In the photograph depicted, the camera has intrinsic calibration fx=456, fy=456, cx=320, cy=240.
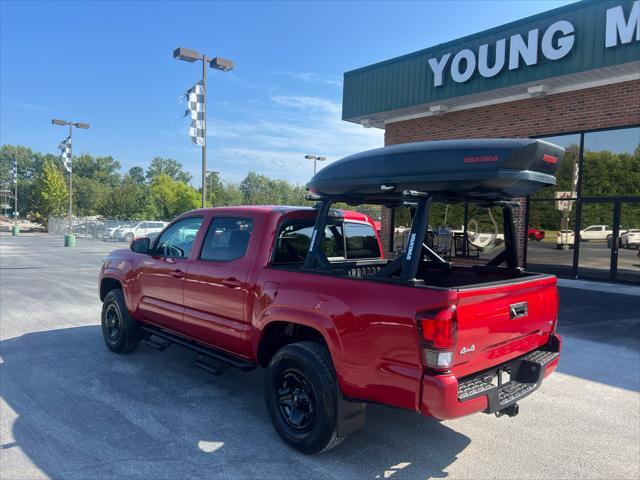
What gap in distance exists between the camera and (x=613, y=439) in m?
3.74

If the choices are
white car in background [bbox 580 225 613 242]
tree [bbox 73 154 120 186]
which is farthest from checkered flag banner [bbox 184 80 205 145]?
tree [bbox 73 154 120 186]

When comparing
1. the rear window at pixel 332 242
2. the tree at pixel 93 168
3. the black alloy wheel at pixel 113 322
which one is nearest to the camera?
the rear window at pixel 332 242

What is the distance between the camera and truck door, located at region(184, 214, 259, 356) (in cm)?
398

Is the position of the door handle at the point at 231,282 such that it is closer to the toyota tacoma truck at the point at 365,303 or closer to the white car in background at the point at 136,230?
the toyota tacoma truck at the point at 365,303

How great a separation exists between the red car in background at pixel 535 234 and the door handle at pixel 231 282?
11.4 m

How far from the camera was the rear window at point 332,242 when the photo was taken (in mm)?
4129

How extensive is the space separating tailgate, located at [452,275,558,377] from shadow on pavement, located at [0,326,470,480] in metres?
0.90

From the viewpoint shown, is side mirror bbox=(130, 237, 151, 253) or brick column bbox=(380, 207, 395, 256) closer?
side mirror bbox=(130, 237, 151, 253)

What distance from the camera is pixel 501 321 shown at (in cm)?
311

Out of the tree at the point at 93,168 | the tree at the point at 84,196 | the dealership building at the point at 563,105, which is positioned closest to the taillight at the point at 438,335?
the dealership building at the point at 563,105

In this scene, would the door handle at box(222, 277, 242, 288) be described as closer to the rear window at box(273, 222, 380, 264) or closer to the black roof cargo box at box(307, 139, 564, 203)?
the rear window at box(273, 222, 380, 264)

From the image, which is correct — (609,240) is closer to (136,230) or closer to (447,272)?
(447,272)

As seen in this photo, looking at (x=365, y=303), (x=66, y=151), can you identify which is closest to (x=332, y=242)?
(x=365, y=303)

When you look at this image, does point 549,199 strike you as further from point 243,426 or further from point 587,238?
point 243,426
